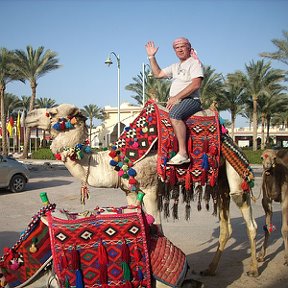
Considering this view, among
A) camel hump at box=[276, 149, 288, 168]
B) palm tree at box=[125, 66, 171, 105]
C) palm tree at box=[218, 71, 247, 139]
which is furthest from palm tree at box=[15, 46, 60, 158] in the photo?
camel hump at box=[276, 149, 288, 168]

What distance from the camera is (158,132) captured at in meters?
3.90

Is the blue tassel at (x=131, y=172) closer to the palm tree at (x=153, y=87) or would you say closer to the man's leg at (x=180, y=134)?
the man's leg at (x=180, y=134)

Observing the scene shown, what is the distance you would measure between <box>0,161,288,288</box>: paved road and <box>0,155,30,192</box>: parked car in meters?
0.46

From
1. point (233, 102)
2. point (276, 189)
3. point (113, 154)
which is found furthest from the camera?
point (233, 102)

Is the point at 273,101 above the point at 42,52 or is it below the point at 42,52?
below

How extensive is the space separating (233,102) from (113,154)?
28192 millimetres

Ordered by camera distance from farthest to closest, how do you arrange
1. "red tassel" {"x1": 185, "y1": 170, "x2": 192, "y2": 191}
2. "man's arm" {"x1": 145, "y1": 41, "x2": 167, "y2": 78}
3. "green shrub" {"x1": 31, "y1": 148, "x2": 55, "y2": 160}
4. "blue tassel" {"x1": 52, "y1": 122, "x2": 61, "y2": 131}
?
"green shrub" {"x1": 31, "y1": 148, "x2": 55, "y2": 160}, "man's arm" {"x1": 145, "y1": 41, "x2": 167, "y2": 78}, "red tassel" {"x1": 185, "y1": 170, "x2": 192, "y2": 191}, "blue tassel" {"x1": 52, "y1": 122, "x2": 61, "y2": 131}

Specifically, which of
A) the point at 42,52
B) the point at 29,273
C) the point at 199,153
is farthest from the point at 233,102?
the point at 29,273

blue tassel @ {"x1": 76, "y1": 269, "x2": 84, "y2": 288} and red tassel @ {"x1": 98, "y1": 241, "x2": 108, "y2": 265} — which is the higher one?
red tassel @ {"x1": 98, "y1": 241, "x2": 108, "y2": 265}

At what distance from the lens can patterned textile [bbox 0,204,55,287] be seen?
256 centimetres

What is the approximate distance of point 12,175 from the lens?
1304cm

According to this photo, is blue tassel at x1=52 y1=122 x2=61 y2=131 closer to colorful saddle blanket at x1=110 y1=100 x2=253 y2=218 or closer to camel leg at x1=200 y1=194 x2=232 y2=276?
colorful saddle blanket at x1=110 y1=100 x2=253 y2=218

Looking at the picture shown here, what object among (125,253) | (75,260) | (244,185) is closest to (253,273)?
(244,185)

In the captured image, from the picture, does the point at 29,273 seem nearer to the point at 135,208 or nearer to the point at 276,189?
the point at 135,208
